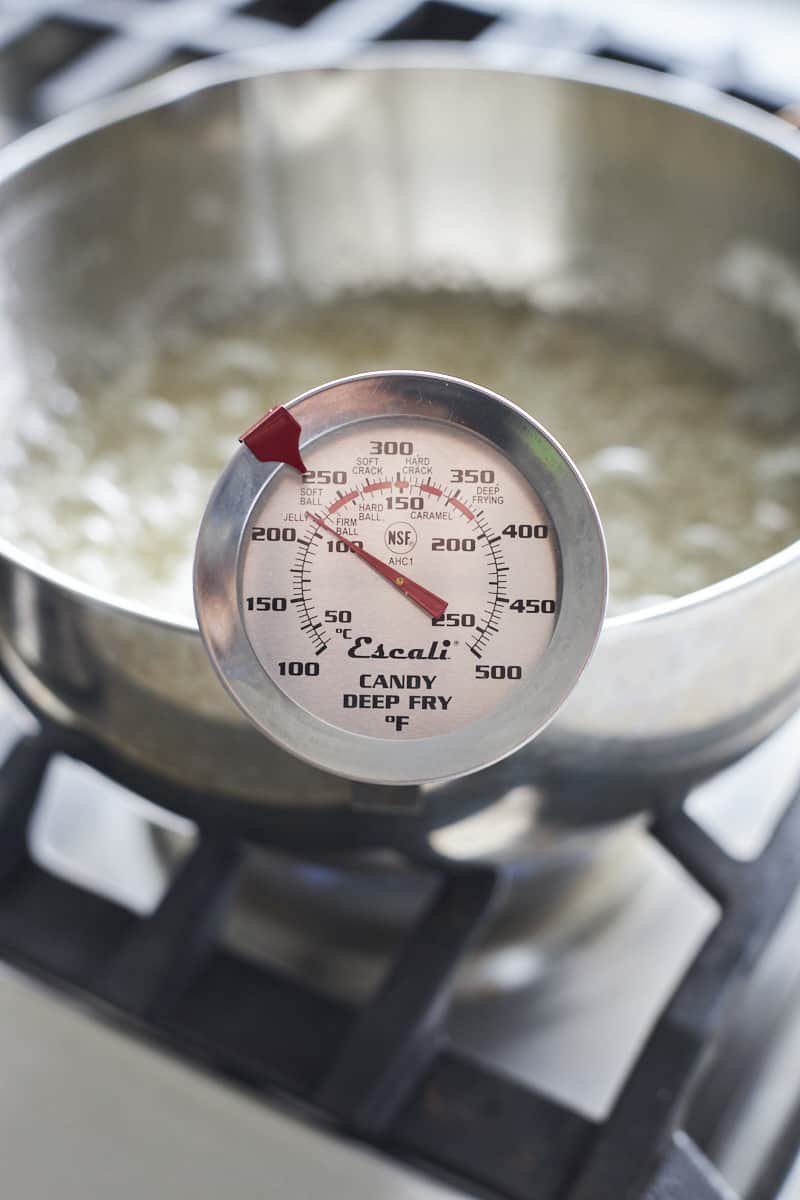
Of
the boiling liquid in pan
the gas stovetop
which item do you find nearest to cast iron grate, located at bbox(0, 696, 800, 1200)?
the gas stovetop

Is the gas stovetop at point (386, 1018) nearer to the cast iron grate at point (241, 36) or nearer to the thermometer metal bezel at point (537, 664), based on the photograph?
the thermometer metal bezel at point (537, 664)

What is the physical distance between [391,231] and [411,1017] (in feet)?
2.07

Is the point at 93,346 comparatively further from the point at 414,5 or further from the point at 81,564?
the point at 414,5

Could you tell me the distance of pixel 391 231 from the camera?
1.03 meters

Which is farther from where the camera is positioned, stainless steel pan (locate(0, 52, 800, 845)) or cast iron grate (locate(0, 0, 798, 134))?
cast iron grate (locate(0, 0, 798, 134))

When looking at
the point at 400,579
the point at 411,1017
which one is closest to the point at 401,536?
the point at 400,579

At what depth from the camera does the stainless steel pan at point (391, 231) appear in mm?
544

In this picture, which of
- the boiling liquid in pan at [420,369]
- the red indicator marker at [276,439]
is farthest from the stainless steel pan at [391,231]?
the red indicator marker at [276,439]

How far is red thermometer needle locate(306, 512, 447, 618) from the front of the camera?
0.44 m

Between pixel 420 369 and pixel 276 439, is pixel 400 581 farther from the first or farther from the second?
pixel 420 369

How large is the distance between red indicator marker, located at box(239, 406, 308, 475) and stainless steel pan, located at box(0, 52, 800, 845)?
13 centimetres

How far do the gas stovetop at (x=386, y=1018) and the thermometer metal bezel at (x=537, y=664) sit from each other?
0.56ft

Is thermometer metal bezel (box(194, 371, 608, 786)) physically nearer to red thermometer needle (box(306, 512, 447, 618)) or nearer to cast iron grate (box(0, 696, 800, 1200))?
red thermometer needle (box(306, 512, 447, 618))

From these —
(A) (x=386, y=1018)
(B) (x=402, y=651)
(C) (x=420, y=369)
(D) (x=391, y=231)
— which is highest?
(D) (x=391, y=231)
